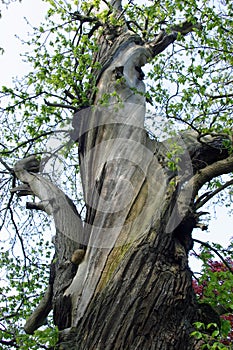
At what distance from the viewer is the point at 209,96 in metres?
7.57

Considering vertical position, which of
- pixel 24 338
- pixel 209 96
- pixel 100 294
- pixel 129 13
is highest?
pixel 129 13

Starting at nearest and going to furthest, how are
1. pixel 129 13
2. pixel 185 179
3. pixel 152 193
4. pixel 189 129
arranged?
pixel 152 193
pixel 185 179
pixel 189 129
pixel 129 13

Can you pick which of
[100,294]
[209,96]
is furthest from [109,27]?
[100,294]

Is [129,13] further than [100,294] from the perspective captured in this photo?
Yes

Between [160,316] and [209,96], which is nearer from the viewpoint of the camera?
[160,316]

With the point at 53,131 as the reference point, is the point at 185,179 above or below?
below

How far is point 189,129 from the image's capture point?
720cm

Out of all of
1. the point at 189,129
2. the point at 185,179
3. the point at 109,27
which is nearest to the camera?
the point at 185,179

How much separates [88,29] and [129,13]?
71cm

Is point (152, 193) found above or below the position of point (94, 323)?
above

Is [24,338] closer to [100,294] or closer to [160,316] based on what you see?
[100,294]

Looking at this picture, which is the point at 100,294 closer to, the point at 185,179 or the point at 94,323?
the point at 94,323

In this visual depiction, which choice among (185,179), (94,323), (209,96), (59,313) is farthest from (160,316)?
(209,96)

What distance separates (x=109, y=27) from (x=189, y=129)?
→ 2146 mm
